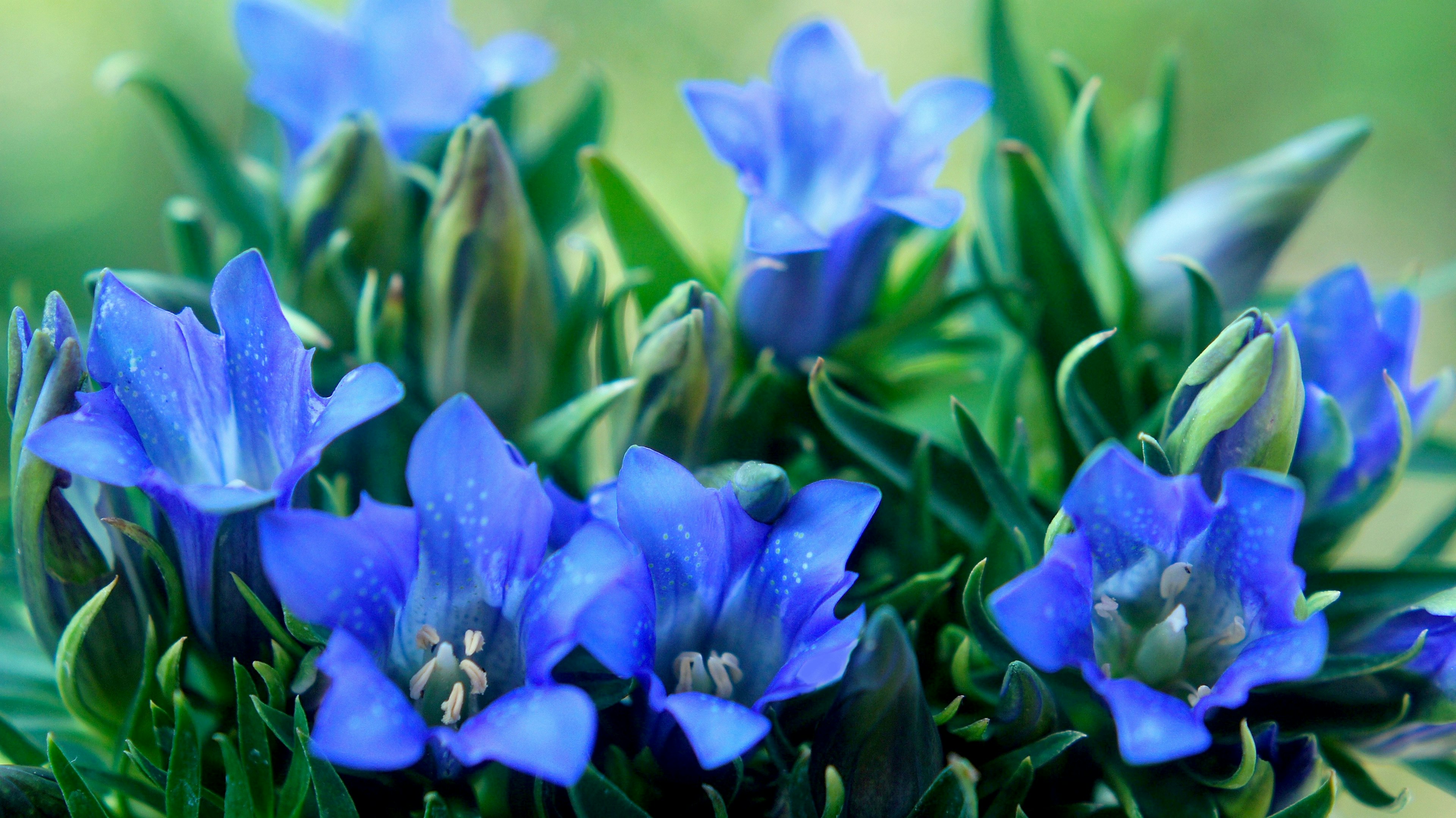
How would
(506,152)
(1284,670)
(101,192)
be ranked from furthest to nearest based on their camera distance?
1. (101,192)
2. (506,152)
3. (1284,670)

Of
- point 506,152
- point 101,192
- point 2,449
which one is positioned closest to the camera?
point 506,152

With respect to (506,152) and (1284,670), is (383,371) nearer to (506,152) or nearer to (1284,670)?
(506,152)

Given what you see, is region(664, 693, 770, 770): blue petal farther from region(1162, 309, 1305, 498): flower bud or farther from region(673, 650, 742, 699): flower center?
region(1162, 309, 1305, 498): flower bud

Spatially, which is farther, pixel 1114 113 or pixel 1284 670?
pixel 1114 113

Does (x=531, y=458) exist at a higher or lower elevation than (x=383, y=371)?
lower

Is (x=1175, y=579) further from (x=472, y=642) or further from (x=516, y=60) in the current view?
(x=516, y=60)

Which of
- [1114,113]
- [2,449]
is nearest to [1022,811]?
[2,449]

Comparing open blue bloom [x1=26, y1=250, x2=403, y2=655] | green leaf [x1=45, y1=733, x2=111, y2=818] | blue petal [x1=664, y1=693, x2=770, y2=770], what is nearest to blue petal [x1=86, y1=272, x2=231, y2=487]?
open blue bloom [x1=26, y1=250, x2=403, y2=655]

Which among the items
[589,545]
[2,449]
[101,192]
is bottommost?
[2,449]
